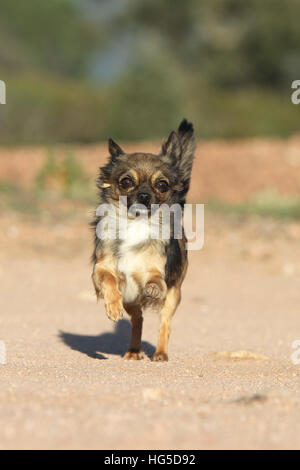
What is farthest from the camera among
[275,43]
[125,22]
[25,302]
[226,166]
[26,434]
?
[125,22]

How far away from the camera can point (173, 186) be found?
6.36 meters

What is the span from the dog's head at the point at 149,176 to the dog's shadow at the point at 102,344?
134 cm

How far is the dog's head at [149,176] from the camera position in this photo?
20.0 feet

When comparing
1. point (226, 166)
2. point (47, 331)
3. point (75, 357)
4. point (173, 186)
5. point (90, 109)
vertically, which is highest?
point (90, 109)

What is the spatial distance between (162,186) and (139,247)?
52 centimetres

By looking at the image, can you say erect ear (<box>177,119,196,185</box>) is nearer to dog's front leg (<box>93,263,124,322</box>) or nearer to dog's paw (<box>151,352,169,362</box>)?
dog's front leg (<box>93,263,124,322</box>)

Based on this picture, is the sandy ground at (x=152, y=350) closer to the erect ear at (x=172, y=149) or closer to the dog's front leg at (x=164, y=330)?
the dog's front leg at (x=164, y=330)

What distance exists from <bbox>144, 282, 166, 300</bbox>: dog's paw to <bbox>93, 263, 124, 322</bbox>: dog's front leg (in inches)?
8.7

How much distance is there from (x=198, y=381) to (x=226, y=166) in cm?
1582

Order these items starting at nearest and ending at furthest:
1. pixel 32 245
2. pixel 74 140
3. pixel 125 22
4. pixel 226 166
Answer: pixel 32 245
pixel 226 166
pixel 74 140
pixel 125 22

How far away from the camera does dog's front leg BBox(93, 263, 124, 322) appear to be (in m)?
5.70

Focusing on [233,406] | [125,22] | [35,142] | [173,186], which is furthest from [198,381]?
[125,22]

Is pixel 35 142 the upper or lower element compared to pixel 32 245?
upper

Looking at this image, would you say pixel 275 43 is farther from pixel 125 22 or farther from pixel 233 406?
pixel 233 406
